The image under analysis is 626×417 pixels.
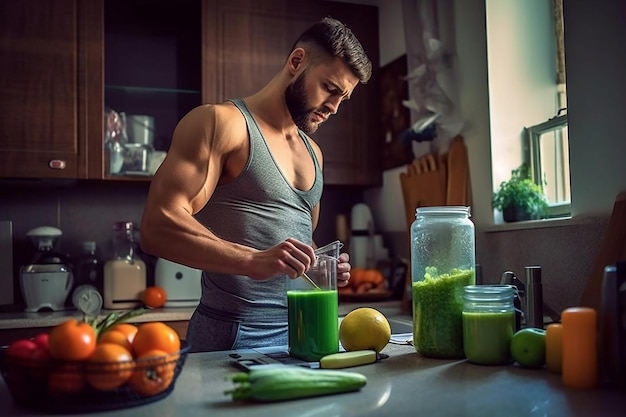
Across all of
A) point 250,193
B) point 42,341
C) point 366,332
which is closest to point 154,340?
point 42,341

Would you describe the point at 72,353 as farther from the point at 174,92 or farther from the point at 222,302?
the point at 174,92

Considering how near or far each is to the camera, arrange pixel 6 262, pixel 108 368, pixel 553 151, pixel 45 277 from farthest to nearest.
Result: pixel 6 262
pixel 45 277
pixel 553 151
pixel 108 368

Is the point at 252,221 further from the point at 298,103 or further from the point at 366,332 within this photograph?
the point at 366,332

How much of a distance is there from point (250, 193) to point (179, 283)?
1108 millimetres

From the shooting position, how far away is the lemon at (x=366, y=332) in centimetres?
121

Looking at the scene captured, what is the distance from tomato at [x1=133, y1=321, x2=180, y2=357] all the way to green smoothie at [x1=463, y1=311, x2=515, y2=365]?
54 centimetres

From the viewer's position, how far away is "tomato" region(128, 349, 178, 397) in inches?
34.8

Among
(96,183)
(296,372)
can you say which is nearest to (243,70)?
(96,183)

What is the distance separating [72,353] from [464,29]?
1846 millimetres

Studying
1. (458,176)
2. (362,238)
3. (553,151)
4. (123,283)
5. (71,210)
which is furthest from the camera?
(362,238)

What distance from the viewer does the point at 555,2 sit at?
2.13m

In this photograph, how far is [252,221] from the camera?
5.09 feet

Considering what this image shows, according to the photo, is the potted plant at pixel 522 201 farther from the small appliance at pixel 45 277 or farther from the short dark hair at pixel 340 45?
the small appliance at pixel 45 277

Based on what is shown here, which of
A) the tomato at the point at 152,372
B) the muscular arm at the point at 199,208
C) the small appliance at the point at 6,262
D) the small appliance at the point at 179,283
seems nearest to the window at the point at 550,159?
the muscular arm at the point at 199,208
